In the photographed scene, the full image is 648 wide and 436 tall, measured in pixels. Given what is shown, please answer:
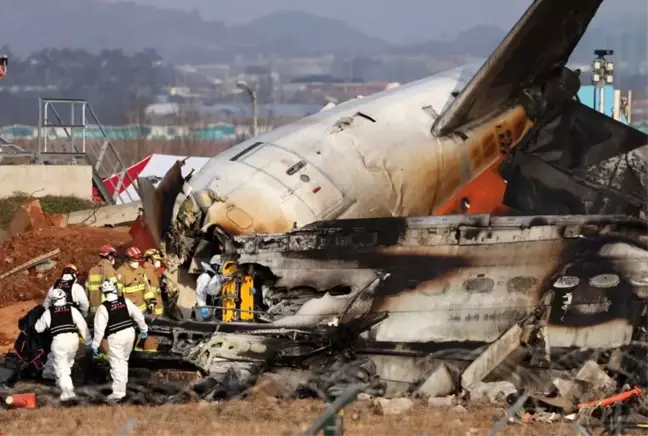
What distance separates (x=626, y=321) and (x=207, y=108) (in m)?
79.2

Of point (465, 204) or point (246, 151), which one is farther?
point (465, 204)

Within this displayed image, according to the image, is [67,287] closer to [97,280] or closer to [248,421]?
[97,280]

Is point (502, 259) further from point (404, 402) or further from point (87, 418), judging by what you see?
point (87, 418)

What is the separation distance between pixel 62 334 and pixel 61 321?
0.49 feet

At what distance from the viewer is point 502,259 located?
1400 cm

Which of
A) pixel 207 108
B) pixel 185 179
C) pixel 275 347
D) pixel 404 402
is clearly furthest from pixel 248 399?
pixel 207 108

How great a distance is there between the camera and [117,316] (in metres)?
13.9

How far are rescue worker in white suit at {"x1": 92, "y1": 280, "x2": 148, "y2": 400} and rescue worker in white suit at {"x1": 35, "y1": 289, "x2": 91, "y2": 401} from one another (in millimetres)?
305

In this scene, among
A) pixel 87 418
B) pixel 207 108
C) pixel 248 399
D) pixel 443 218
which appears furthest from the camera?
pixel 207 108

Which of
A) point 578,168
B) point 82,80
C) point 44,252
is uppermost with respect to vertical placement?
point 82,80

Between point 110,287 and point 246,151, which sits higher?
point 246,151

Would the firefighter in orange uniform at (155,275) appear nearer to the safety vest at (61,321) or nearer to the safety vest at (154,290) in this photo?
the safety vest at (154,290)

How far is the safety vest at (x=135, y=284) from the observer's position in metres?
16.4

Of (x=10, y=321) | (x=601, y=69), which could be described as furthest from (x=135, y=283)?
(x=601, y=69)
